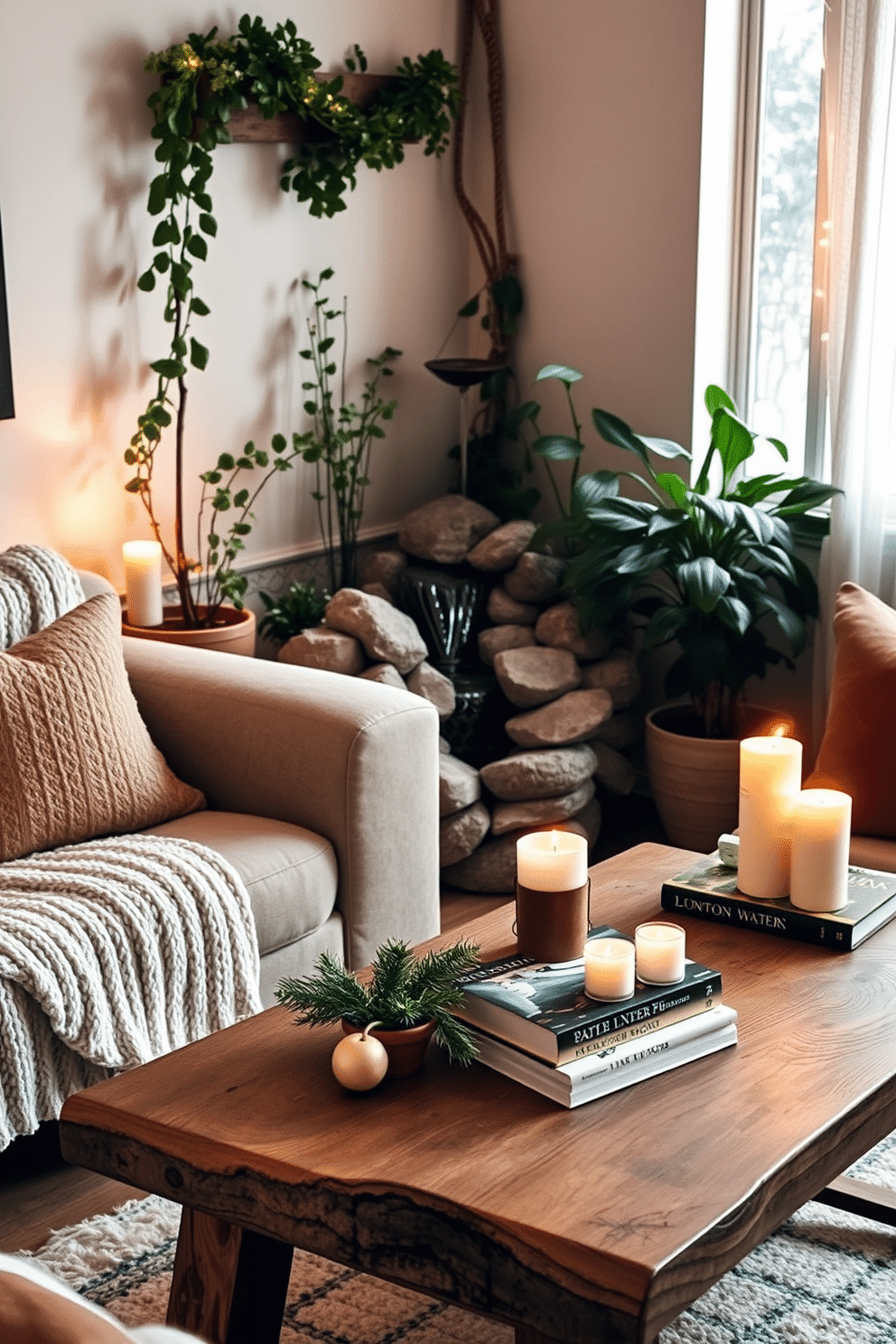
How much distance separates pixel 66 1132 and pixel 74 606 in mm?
1348

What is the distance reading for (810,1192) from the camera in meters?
1.43

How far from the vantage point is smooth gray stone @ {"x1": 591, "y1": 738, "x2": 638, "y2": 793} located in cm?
363

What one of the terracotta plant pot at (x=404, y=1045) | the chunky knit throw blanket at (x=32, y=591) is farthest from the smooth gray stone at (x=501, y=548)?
the terracotta plant pot at (x=404, y=1045)

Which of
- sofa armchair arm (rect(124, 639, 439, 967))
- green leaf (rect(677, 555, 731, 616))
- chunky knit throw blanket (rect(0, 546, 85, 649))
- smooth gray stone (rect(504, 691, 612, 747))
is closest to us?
sofa armchair arm (rect(124, 639, 439, 967))

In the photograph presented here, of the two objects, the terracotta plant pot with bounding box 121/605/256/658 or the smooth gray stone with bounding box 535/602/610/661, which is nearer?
the terracotta plant pot with bounding box 121/605/256/658

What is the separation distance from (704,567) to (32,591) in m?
1.40

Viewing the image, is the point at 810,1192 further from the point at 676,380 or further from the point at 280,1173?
the point at 676,380

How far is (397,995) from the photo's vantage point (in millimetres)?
1542

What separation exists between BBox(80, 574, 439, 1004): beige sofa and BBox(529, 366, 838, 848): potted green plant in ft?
3.04

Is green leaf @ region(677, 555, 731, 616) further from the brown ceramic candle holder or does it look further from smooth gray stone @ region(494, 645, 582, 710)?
the brown ceramic candle holder

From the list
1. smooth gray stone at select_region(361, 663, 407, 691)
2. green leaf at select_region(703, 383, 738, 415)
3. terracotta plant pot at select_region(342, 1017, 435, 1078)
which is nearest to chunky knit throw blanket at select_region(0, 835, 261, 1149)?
terracotta plant pot at select_region(342, 1017, 435, 1078)

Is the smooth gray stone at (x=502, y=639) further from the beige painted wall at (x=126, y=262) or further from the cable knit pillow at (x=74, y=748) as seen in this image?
the cable knit pillow at (x=74, y=748)

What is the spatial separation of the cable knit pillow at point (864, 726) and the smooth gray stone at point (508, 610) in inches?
45.2

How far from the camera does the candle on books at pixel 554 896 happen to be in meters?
1.67
